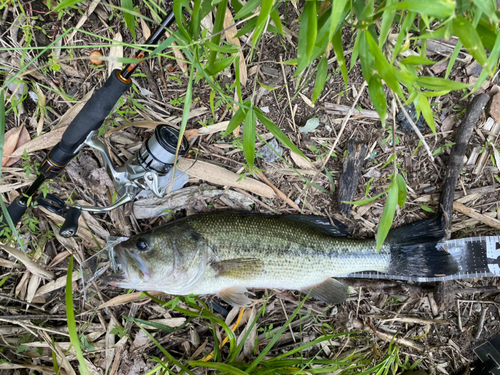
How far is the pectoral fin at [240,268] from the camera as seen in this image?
292 cm

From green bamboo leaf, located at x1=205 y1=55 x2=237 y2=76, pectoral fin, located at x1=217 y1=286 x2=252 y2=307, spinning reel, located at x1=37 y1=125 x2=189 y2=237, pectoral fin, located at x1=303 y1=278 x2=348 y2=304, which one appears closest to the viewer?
green bamboo leaf, located at x1=205 y1=55 x2=237 y2=76

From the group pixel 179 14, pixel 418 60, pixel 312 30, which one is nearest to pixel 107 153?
pixel 179 14

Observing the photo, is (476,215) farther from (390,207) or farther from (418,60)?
(418,60)

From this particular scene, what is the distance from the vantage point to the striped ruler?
3.19 m

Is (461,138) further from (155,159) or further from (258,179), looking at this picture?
(155,159)

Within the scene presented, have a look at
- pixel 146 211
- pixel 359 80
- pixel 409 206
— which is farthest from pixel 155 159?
pixel 409 206

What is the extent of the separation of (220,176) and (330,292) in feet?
4.96

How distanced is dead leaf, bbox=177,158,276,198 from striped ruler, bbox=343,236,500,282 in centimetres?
158

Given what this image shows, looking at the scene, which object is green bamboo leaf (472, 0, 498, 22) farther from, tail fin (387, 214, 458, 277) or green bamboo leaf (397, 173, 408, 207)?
tail fin (387, 214, 458, 277)

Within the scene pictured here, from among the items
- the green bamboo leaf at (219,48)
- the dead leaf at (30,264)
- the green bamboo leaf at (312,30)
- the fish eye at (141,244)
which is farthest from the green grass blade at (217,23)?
the dead leaf at (30,264)

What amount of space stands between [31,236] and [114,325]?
1.16 m

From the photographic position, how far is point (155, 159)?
2598mm

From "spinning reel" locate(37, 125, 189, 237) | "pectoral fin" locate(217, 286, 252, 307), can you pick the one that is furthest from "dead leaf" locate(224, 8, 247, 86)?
"pectoral fin" locate(217, 286, 252, 307)

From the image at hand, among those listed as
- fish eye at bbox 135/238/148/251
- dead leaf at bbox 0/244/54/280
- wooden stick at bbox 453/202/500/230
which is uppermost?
fish eye at bbox 135/238/148/251
